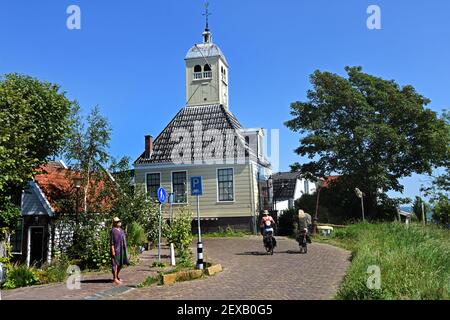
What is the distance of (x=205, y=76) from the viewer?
33312mm

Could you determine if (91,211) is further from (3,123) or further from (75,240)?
(3,123)

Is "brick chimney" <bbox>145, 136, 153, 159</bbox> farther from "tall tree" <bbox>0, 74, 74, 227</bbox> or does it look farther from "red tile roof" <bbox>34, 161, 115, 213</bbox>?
"tall tree" <bbox>0, 74, 74, 227</bbox>

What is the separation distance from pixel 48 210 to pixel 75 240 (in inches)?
134

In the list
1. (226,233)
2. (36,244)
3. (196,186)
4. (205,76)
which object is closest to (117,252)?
(196,186)

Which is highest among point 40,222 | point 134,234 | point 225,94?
point 225,94

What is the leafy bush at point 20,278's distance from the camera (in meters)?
15.1

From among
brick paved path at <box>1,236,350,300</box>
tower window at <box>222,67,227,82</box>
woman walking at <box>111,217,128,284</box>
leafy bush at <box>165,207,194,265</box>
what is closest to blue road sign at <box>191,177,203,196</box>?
brick paved path at <box>1,236,350,300</box>

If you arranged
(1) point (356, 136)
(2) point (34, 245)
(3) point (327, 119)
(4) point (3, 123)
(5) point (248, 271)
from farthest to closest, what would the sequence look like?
(3) point (327, 119) → (1) point (356, 136) → (2) point (34, 245) → (4) point (3, 123) → (5) point (248, 271)

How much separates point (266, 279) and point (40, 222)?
41.2 feet

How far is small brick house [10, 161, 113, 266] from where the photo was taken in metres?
20.4

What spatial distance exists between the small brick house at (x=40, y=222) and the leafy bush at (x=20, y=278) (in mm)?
4235

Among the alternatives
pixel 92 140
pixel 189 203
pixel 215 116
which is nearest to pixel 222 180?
pixel 189 203

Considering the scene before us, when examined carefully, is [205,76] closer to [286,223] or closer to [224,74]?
[224,74]

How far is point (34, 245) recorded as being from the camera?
2111cm
